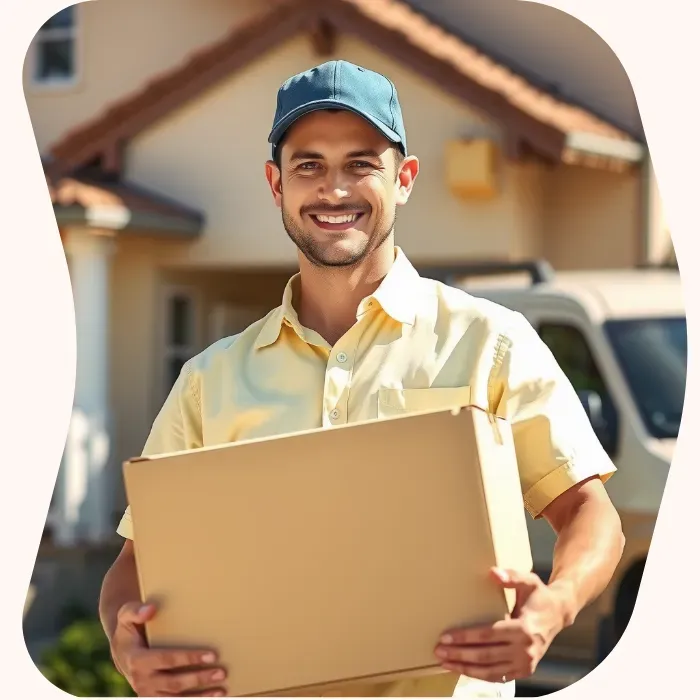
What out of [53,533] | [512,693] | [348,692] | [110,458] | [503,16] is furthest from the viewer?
[110,458]

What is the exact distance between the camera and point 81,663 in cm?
502

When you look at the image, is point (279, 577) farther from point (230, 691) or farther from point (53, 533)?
point (53, 533)

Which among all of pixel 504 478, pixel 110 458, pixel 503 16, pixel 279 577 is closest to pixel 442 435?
pixel 504 478

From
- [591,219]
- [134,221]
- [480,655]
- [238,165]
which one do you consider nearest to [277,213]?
[238,165]

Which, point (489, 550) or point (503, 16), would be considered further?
point (503, 16)

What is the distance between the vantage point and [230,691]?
6.11ft

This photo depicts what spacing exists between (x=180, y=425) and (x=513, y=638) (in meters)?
0.61

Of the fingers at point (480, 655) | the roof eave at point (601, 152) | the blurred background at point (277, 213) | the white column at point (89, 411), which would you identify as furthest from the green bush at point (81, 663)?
the fingers at point (480, 655)

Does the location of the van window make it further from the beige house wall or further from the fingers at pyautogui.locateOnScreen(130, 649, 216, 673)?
the fingers at pyautogui.locateOnScreen(130, 649, 216, 673)

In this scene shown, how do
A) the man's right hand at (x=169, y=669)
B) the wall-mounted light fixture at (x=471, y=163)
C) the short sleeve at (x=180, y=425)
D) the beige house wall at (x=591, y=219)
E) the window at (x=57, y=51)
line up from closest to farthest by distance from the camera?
1. the man's right hand at (x=169, y=669)
2. the short sleeve at (x=180, y=425)
3. the window at (x=57, y=51)
4. the beige house wall at (x=591, y=219)
5. the wall-mounted light fixture at (x=471, y=163)

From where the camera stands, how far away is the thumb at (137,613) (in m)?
1.87

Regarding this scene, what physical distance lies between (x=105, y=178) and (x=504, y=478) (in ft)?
14.3

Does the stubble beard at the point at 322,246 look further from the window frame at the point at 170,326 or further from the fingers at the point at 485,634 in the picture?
the window frame at the point at 170,326

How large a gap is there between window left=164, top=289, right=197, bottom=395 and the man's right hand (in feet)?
15.3
